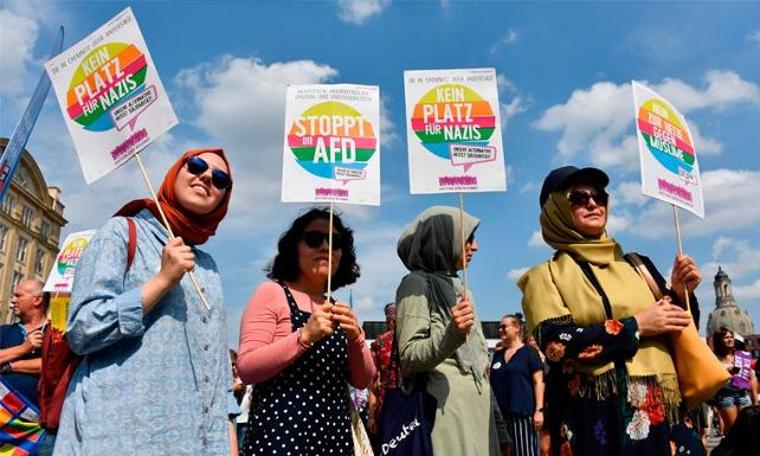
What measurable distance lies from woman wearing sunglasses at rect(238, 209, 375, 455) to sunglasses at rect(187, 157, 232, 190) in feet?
2.46

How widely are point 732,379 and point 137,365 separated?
1011cm

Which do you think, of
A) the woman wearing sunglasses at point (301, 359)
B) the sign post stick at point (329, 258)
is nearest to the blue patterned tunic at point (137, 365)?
the woman wearing sunglasses at point (301, 359)

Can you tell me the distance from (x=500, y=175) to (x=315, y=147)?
3.95 feet

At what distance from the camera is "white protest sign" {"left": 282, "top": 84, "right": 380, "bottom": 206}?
356cm

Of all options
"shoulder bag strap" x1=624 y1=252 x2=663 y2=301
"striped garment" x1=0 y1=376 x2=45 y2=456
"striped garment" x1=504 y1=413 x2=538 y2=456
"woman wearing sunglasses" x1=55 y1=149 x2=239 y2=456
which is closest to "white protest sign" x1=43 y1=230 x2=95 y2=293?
"striped garment" x1=0 y1=376 x2=45 y2=456

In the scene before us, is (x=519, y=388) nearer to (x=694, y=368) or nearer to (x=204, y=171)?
(x=694, y=368)

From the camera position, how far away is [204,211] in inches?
105

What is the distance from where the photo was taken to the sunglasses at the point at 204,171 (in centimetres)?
267

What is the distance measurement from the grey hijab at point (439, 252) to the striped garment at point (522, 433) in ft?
13.5

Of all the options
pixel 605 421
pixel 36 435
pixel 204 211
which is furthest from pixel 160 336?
pixel 36 435

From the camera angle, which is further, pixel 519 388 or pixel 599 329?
pixel 519 388

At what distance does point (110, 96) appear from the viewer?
2.78m

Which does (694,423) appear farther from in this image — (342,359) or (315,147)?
(315,147)

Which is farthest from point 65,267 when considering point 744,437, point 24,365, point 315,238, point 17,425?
point 744,437
